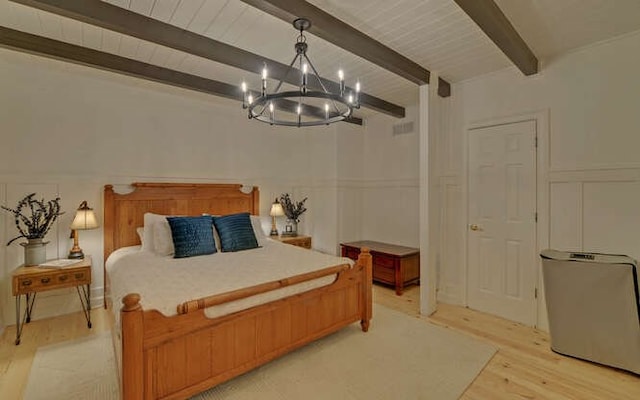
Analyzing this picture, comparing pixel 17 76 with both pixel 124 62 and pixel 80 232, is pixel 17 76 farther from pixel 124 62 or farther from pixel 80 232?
pixel 80 232

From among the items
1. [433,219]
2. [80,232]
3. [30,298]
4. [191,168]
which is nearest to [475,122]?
[433,219]

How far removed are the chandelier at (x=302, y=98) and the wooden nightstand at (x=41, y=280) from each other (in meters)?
2.19

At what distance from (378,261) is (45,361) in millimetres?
3543

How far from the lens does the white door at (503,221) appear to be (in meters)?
3.05

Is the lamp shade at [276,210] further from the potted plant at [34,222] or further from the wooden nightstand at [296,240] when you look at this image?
the potted plant at [34,222]

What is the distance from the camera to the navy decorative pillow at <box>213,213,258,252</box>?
322 cm

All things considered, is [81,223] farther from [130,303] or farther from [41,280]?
[130,303]

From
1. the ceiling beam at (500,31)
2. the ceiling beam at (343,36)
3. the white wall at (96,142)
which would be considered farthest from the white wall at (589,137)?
the white wall at (96,142)

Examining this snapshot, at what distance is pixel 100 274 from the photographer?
11.0 feet

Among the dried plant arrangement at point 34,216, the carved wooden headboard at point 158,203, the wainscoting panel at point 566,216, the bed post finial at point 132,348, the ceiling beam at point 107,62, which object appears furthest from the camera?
the carved wooden headboard at point 158,203

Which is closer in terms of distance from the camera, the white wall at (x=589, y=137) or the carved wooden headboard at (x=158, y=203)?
the white wall at (x=589, y=137)

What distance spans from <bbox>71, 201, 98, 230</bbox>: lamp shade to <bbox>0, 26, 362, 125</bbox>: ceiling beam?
1.40 metres

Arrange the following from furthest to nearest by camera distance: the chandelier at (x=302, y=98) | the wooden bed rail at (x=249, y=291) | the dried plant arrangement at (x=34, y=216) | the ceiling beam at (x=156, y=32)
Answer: the dried plant arrangement at (x=34, y=216)
the chandelier at (x=302, y=98)
the ceiling beam at (x=156, y=32)
the wooden bed rail at (x=249, y=291)

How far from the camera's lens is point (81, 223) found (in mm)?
2967
